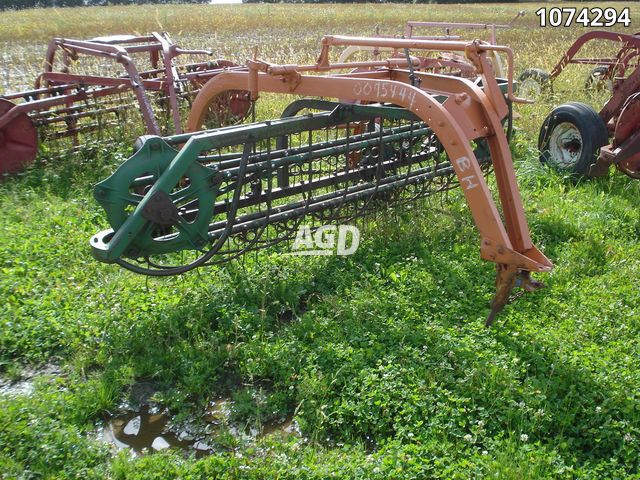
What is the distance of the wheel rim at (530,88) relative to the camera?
30.9ft

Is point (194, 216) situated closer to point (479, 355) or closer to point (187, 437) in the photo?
point (187, 437)

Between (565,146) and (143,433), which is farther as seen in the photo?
(565,146)

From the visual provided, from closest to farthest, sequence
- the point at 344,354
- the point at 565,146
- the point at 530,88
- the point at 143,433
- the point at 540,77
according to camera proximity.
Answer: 1. the point at 143,433
2. the point at 344,354
3. the point at 565,146
4. the point at 540,77
5. the point at 530,88

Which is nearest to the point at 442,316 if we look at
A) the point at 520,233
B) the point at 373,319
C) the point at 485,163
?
the point at 373,319

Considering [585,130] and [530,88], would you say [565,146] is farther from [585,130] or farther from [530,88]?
[530,88]

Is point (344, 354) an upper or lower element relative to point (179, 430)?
Result: upper

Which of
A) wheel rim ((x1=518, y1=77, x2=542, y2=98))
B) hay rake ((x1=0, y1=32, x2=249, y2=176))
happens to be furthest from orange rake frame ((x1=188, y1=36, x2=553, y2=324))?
wheel rim ((x1=518, y1=77, x2=542, y2=98))

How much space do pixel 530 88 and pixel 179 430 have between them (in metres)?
8.34

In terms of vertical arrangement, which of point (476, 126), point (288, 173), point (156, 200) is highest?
point (476, 126)

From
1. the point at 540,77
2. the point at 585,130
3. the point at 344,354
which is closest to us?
the point at 344,354

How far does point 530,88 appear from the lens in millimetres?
9625

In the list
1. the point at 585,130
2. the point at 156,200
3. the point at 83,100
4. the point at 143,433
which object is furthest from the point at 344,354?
the point at 83,100

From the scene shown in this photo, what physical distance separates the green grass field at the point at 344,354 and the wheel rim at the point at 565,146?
94cm

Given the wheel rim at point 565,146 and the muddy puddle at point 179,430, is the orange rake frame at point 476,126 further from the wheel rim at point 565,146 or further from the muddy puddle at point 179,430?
the wheel rim at point 565,146
